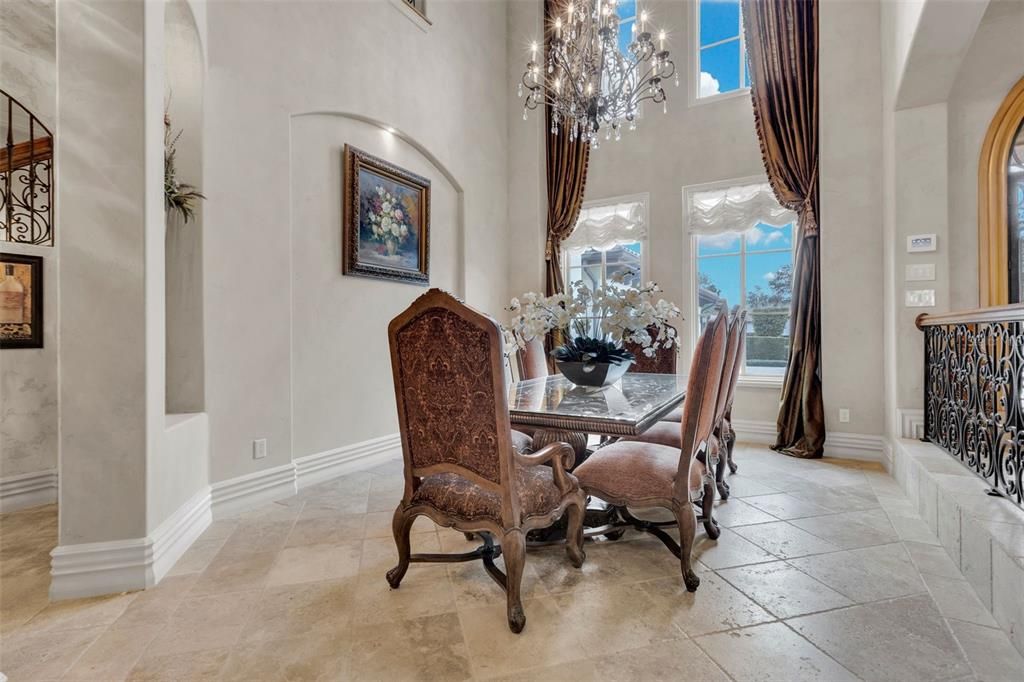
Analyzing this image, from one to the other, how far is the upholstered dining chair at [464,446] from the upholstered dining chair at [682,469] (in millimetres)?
169

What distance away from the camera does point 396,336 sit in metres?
1.83

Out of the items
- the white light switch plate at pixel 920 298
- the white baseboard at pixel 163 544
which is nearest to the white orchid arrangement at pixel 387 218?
the white baseboard at pixel 163 544

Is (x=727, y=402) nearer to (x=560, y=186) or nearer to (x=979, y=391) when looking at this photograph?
(x=979, y=391)

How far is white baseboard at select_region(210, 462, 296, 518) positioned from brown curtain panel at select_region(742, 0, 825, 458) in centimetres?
398

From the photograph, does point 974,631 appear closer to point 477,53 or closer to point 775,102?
point 775,102

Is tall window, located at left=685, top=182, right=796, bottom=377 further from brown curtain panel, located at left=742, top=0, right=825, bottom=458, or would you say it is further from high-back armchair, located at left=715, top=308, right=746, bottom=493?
A: high-back armchair, located at left=715, top=308, right=746, bottom=493

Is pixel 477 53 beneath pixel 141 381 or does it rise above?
above

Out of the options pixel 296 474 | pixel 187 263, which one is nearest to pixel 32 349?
pixel 187 263

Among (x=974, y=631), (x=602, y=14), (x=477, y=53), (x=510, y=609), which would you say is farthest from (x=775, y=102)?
(x=510, y=609)

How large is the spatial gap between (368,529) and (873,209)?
454 centimetres

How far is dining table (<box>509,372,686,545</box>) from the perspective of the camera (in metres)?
1.91

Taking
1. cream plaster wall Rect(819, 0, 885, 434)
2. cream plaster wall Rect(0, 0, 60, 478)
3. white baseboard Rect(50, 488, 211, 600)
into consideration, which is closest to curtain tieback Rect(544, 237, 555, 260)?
cream plaster wall Rect(819, 0, 885, 434)

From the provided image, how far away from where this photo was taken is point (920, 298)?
3.32m

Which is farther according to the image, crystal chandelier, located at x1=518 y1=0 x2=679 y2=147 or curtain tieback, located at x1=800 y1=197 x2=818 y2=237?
curtain tieback, located at x1=800 y1=197 x2=818 y2=237
